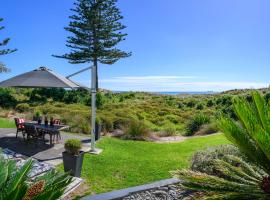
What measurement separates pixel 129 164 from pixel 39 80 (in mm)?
3373

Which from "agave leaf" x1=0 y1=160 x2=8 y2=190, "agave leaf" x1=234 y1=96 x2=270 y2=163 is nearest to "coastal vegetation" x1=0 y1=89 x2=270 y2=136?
"agave leaf" x1=234 y1=96 x2=270 y2=163

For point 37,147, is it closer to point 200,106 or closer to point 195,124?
point 195,124

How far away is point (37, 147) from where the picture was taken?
9508mm

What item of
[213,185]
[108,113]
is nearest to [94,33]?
[108,113]

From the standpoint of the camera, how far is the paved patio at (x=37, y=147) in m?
8.38

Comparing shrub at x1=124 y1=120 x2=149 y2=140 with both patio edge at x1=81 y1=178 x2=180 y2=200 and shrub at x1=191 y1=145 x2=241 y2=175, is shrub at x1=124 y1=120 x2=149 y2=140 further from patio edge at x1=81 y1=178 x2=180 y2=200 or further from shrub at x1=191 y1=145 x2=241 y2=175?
patio edge at x1=81 y1=178 x2=180 y2=200

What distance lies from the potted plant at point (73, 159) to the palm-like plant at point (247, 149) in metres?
3.85

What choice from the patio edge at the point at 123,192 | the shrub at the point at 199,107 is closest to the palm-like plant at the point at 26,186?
the patio edge at the point at 123,192

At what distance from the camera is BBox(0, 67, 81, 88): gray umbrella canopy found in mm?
8828

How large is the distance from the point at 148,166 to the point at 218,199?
5.12m

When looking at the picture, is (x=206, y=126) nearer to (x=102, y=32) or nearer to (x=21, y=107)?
(x=21, y=107)

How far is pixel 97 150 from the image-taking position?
367 inches

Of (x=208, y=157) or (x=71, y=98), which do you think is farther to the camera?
(x=71, y=98)

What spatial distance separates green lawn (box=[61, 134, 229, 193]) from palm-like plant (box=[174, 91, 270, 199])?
347 cm
